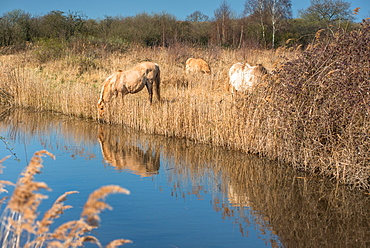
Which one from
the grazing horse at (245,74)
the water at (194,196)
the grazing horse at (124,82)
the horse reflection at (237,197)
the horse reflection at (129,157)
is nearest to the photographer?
the water at (194,196)

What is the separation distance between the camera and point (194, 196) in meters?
6.96

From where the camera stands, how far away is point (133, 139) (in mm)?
11398

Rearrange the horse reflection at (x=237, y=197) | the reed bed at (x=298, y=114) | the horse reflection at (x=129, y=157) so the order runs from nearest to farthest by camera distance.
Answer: the horse reflection at (x=237, y=197) < the reed bed at (x=298, y=114) < the horse reflection at (x=129, y=157)

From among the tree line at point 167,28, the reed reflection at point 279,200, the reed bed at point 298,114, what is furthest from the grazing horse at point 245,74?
the tree line at point 167,28

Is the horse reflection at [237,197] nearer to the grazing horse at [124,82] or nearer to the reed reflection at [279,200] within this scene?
the reed reflection at [279,200]

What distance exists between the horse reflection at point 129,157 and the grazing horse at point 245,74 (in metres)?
3.10

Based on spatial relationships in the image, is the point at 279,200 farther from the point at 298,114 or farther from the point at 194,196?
the point at 298,114

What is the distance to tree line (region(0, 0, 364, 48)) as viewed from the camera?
3106cm

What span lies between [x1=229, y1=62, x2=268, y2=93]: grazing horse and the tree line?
48.5 ft

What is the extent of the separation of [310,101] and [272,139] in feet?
4.24

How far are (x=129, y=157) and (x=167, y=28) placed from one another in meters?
28.9

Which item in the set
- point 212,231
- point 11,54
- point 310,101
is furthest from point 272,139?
point 11,54

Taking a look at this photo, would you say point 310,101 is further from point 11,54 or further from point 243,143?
point 11,54

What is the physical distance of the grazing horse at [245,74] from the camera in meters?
11.4
